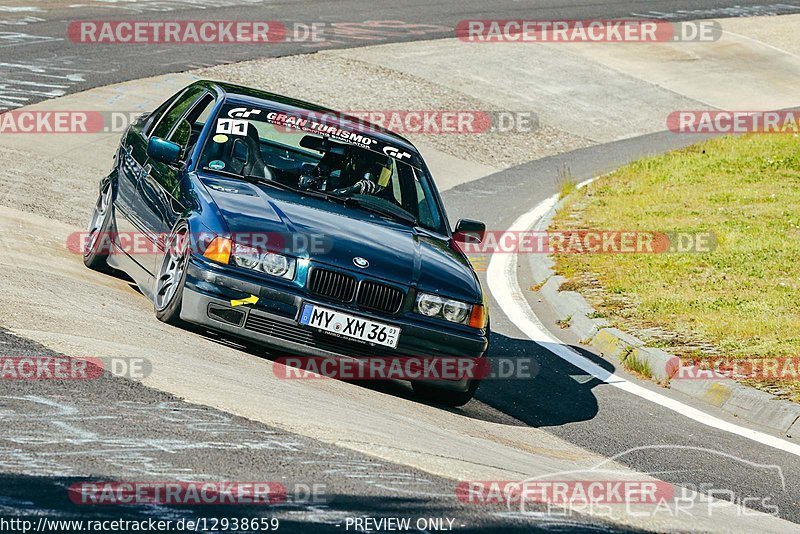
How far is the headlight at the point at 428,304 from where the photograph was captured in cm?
800

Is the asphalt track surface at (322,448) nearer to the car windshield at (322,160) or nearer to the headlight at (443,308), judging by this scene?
the headlight at (443,308)

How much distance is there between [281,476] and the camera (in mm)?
5508

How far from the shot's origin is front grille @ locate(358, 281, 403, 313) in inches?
310

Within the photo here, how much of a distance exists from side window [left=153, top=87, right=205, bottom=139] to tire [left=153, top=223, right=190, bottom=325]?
76.6 inches

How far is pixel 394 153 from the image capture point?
9625 mm

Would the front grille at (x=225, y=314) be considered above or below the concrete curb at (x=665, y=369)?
above

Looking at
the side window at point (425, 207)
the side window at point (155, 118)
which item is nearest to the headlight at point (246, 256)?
the side window at point (425, 207)

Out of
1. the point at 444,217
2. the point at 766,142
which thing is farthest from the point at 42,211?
the point at 766,142
